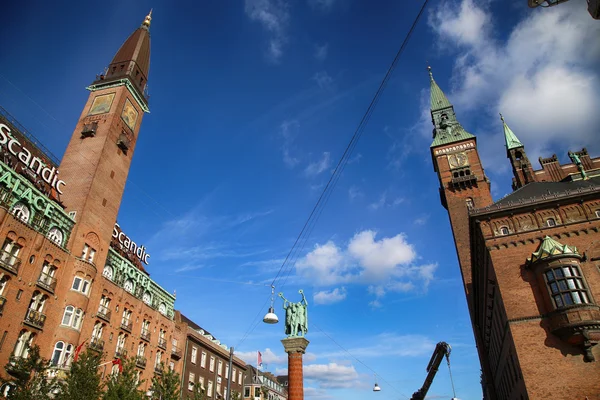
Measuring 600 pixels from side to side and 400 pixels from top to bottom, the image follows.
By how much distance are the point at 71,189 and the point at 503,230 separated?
41.0 meters

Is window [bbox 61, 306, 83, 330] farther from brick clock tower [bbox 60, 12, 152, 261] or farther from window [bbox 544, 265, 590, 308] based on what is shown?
window [bbox 544, 265, 590, 308]

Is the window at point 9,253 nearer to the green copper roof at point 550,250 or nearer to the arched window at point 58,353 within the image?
the arched window at point 58,353

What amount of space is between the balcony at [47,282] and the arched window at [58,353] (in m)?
4.49

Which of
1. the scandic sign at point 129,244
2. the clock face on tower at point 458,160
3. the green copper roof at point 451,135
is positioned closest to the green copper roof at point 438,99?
the green copper roof at point 451,135

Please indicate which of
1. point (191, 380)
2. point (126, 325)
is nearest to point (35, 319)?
point (126, 325)

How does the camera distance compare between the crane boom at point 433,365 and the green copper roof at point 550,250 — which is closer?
the green copper roof at point 550,250

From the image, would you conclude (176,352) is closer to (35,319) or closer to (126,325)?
(126,325)

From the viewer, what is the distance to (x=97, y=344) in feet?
128

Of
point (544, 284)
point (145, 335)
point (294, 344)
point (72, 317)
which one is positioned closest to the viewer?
point (294, 344)

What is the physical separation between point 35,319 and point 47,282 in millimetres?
3258

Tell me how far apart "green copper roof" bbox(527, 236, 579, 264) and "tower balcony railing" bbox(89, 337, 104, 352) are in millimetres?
37840

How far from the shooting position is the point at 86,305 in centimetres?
3869

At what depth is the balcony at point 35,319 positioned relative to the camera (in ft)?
105

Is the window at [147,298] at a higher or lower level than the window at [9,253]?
higher
